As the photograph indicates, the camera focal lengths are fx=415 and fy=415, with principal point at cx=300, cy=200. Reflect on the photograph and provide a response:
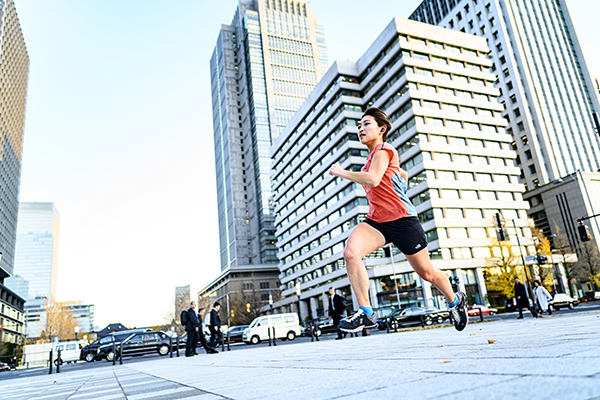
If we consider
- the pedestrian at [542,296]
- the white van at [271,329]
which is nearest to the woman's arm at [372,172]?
the pedestrian at [542,296]

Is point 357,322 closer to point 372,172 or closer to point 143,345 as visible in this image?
point 372,172

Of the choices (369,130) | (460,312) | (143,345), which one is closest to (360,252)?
(369,130)

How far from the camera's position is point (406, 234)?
4207 mm

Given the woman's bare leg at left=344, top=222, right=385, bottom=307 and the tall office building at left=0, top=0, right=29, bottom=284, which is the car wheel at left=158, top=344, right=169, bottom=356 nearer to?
the woman's bare leg at left=344, top=222, right=385, bottom=307

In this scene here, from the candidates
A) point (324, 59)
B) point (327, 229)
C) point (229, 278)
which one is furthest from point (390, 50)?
point (324, 59)

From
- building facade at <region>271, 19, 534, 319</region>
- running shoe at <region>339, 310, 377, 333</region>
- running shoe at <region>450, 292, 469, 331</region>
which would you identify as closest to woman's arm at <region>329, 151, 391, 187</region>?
running shoe at <region>339, 310, 377, 333</region>

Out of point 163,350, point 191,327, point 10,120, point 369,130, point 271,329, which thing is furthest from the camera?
point 10,120

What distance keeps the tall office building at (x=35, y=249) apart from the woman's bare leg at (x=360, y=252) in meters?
221

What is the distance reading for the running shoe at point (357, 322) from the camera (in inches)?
162

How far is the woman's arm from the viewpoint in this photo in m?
3.99

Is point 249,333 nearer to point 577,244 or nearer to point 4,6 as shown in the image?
point 577,244

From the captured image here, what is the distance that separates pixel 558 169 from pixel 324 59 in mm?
78964

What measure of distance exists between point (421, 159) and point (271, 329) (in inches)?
1238

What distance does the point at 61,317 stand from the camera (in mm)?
58000
